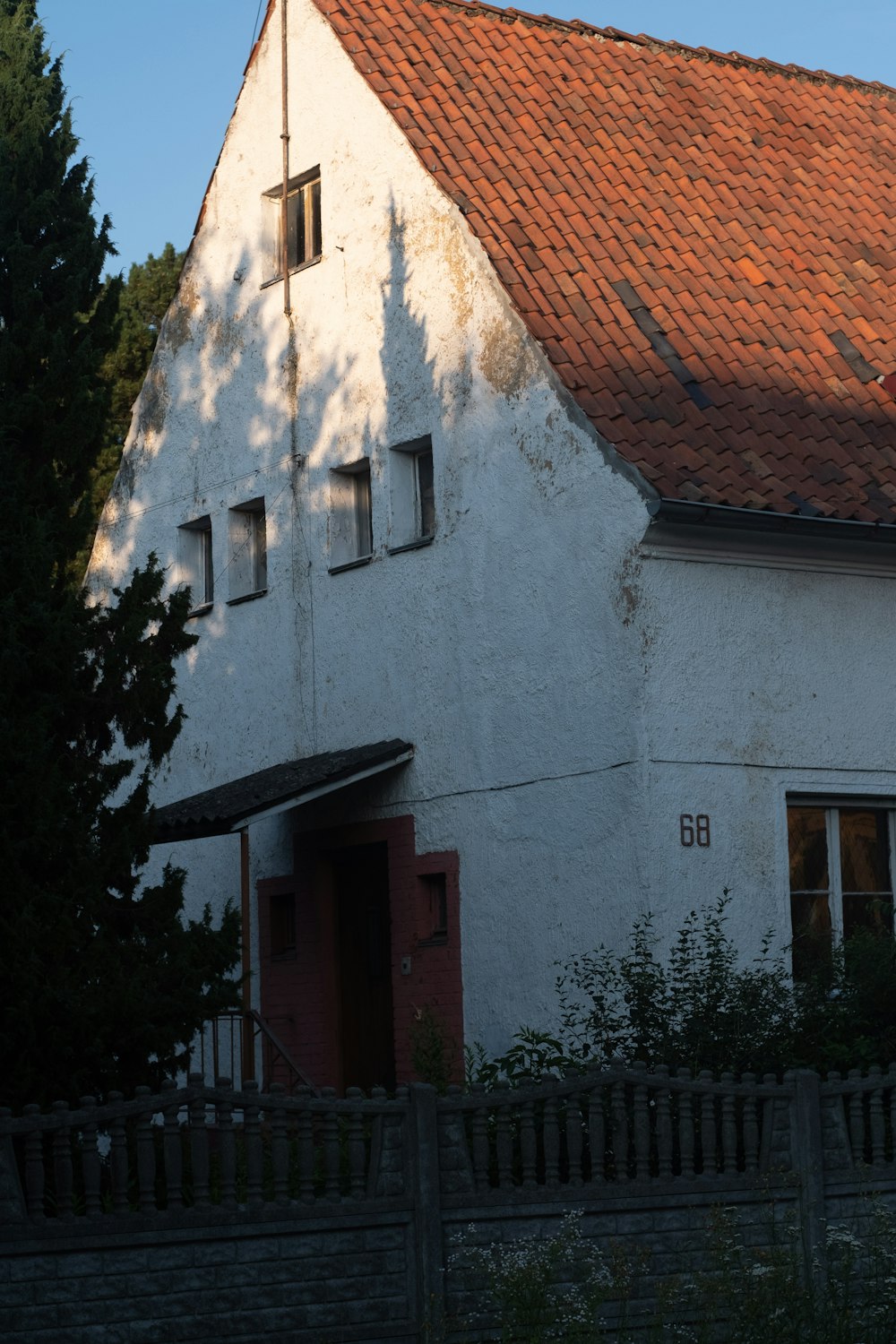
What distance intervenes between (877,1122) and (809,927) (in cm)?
408

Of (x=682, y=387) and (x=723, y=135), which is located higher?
(x=723, y=135)

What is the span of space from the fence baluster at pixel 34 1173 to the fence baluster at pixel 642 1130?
2.60m

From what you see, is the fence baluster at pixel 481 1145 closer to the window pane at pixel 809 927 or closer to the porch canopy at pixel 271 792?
the window pane at pixel 809 927

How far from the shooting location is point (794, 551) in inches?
530

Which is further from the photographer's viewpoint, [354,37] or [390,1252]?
[354,37]

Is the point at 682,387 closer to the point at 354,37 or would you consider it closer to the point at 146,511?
the point at 354,37

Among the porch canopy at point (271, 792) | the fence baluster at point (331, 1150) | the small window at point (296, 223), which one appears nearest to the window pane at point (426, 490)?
the porch canopy at point (271, 792)

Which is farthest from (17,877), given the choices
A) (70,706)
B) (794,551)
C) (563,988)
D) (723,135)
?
(723,135)

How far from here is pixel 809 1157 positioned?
9.09 m

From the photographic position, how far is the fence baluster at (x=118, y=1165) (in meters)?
7.52

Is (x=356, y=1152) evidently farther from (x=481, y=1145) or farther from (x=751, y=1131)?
(x=751, y=1131)

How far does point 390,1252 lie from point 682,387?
7311 millimetres

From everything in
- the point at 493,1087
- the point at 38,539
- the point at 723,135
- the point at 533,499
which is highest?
the point at 723,135

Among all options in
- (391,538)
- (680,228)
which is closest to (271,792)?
(391,538)
